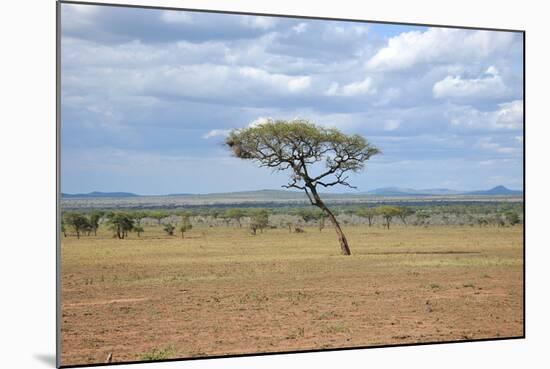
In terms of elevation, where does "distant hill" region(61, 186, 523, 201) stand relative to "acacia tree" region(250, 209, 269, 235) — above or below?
above

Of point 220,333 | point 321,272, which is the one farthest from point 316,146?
point 220,333

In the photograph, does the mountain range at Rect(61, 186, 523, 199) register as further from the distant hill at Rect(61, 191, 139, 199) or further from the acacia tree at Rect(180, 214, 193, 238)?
the distant hill at Rect(61, 191, 139, 199)

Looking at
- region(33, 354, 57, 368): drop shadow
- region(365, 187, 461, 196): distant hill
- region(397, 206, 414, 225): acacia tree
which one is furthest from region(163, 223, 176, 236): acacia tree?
region(397, 206, 414, 225): acacia tree

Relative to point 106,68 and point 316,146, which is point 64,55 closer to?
point 106,68

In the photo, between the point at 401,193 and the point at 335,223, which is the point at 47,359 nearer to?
the point at 335,223

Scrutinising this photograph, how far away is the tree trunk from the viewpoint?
9.56m

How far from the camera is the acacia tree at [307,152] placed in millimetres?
9125

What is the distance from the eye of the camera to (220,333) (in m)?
8.54

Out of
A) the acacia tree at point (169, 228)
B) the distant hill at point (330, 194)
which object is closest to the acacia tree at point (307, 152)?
the distant hill at point (330, 194)

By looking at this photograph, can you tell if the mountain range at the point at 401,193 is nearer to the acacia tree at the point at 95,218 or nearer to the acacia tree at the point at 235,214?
the acacia tree at the point at 235,214

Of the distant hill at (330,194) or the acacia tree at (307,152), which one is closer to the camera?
the distant hill at (330,194)

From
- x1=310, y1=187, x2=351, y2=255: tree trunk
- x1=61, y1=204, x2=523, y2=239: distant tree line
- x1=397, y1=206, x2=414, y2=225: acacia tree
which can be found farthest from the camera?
x1=397, y1=206, x2=414, y2=225: acacia tree

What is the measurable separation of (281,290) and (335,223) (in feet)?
3.36

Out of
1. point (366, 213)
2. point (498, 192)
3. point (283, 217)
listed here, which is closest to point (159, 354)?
point (283, 217)
